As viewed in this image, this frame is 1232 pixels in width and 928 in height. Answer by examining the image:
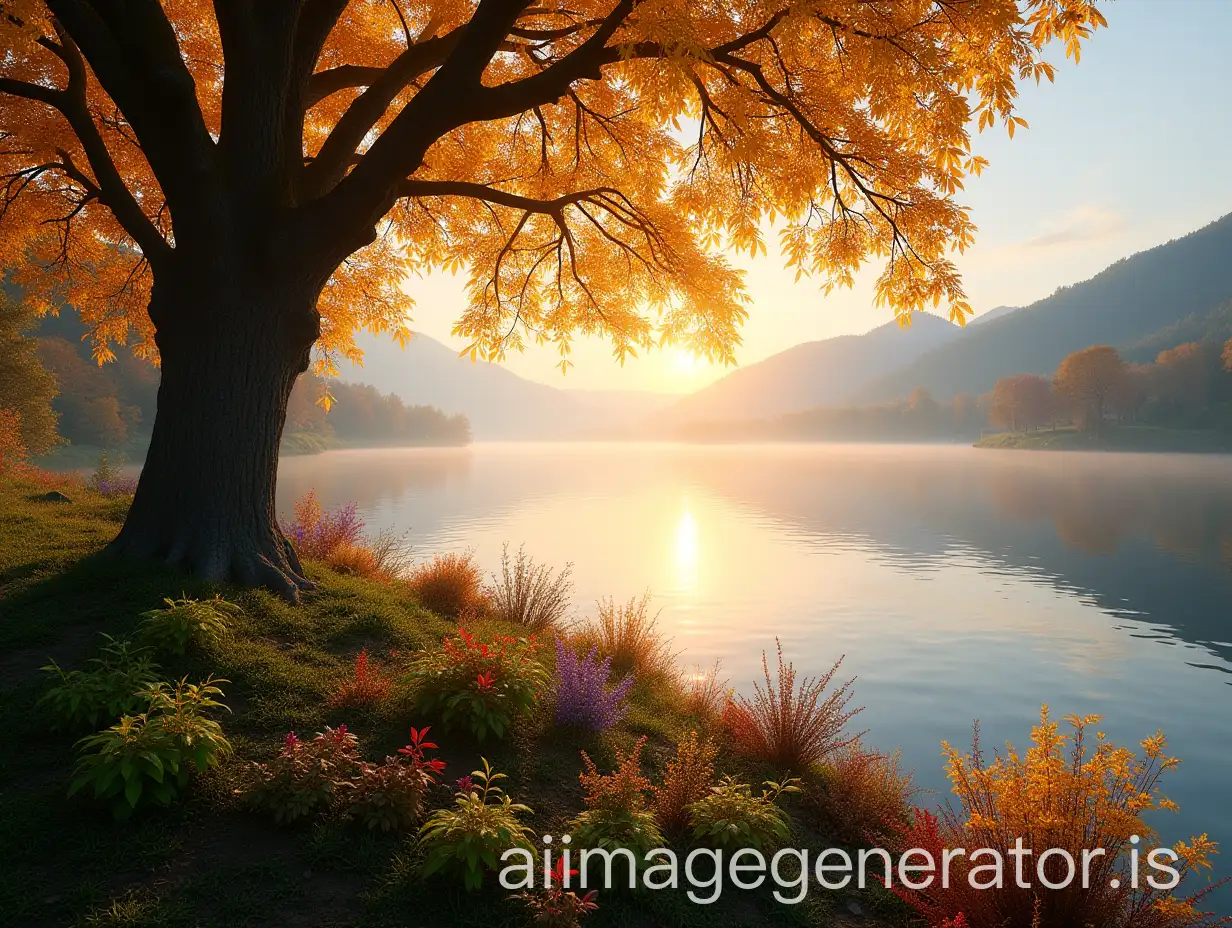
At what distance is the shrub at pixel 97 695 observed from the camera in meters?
3.97

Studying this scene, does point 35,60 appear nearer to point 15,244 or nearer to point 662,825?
point 15,244

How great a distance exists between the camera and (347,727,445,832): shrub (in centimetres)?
353

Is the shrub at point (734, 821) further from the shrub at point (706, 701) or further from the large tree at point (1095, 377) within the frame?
the large tree at point (1095, 377)

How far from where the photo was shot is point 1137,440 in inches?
3388

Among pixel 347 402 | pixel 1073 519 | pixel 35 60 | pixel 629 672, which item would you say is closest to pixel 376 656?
pixel 629 672

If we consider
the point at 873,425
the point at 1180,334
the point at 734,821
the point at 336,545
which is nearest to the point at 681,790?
the point at 734,821

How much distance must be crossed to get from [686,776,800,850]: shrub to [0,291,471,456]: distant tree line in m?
7.91

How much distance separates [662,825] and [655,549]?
16.8 meters

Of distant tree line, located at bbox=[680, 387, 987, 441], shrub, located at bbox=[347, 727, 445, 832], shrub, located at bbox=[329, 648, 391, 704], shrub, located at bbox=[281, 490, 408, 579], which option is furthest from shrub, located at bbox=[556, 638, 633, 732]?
distant tree line, located at bbox=[680, 387, 987, 441]

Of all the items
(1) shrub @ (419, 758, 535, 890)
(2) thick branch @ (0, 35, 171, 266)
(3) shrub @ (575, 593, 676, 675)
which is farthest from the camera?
(3) shrub @ (575, 593, 676, 675)

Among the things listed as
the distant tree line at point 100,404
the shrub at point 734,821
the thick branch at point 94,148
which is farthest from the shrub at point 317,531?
the shrub at point 734,821

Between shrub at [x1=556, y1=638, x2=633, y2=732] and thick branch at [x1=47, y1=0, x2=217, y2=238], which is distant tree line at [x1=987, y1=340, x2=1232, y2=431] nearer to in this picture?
shrub at [x1=556, y1=638, x2=633, y2=732]

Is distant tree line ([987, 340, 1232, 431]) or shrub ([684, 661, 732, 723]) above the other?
distant tree line ([987, 340, 1232, 431])

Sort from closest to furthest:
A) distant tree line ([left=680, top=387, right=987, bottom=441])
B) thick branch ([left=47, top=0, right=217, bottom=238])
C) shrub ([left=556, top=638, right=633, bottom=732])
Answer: shrub ([left=556, top=638, right=633, bottom=732]) < thick branch ([left=47, top=0, right=217, bottom=238]) < distant tree line ([left=680, top=387, right=987, bottom=441])
